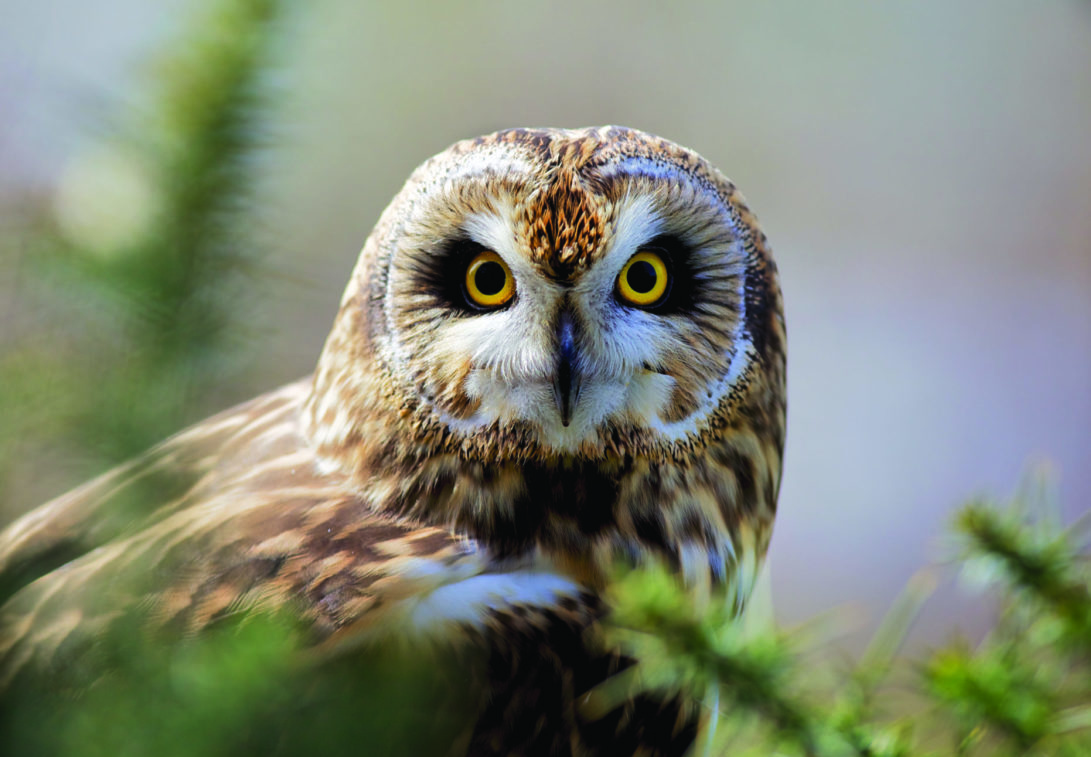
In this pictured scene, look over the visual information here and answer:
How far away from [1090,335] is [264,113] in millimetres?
4345

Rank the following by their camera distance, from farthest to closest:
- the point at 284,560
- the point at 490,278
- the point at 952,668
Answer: the point at 490,278, the point at 284,560, the point at 952,668

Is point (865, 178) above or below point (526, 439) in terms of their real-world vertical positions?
above

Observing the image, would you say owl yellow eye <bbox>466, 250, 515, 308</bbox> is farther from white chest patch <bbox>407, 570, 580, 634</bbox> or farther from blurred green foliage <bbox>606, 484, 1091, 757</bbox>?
blurred green foliage <bbox>606, 484, 1091, 757</bbox>

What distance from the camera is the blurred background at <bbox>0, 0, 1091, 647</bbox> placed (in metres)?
3.96

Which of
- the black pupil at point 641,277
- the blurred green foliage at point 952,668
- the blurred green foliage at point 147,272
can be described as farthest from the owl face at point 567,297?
the blurred green foliage at point 147,272

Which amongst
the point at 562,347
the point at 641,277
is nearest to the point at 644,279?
the point at 641,277

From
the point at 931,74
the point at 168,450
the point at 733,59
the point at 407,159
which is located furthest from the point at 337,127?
the point at 168,450

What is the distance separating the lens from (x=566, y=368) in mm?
945

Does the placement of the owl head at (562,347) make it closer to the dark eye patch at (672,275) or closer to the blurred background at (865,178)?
the dark eye patch at (672,275)

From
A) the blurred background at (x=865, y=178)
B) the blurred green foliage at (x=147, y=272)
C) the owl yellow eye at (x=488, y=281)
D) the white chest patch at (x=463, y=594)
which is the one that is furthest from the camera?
the blurred background at (x=865, y=178)

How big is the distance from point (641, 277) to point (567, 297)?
0.09 meters

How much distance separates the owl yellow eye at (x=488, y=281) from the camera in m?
0.98

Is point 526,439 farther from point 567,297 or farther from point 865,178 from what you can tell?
point 865,178

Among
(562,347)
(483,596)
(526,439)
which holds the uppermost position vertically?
(562,347)
